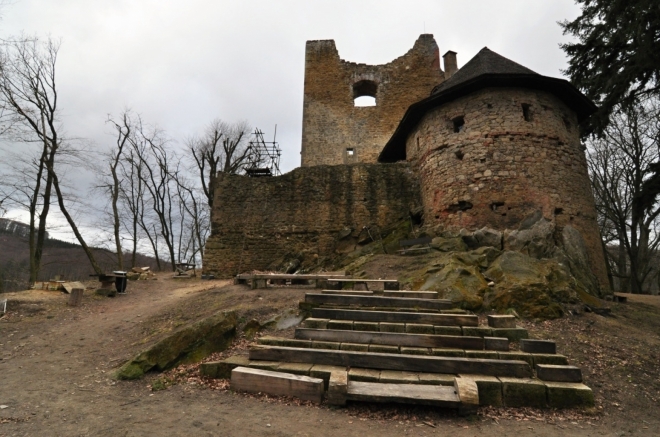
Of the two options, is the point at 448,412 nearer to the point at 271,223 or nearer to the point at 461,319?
the point at 461,319

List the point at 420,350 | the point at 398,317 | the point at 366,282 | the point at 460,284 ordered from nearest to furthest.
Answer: the point at 420,350
the point at 398,317
the point at 460,284
the point at 366,282

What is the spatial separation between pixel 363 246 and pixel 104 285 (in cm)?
950

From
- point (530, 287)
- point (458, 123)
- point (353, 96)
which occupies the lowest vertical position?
point (530, 287)

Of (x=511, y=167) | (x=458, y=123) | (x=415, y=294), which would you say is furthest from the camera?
(x=458, y=123)

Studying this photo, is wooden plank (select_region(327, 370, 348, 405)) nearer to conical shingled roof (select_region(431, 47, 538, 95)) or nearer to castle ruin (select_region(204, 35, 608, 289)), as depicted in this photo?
castle ruin (select_region(204, 35, 608, 289))

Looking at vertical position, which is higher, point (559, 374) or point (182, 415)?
point (559, 374)

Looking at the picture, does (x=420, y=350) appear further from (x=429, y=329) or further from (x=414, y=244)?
(x=414, y=244)

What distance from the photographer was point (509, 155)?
1030 centimetres

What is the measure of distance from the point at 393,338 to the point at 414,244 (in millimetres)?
6608

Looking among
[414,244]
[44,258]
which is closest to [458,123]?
[414,244]

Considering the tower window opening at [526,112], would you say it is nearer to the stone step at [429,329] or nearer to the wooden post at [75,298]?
the stone step at [429,329]

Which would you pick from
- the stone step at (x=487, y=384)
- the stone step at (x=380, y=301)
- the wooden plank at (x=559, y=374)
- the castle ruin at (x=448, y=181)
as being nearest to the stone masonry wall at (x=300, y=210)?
the castle ruin at (x=448, y=181)

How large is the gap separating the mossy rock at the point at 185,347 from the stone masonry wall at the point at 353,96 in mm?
16342

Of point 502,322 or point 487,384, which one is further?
point 502,322
